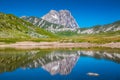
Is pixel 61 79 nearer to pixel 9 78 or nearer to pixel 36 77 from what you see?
pixel 36 77

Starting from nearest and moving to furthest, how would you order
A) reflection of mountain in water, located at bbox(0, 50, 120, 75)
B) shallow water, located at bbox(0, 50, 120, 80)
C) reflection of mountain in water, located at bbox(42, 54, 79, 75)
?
1. shallow water, located at bbox(0, 50, 120, 80)
2. reflection of mountain in water, located at bbox(42, 54, 79, 75)
3. reflection of mountain in water, located at bbox(0, 50, 120, 75)

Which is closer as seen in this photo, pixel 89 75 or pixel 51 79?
pixel 51 79

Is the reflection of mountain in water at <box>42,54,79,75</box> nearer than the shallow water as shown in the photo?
No

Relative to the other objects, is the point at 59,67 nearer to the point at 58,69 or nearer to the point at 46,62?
the point at 58,69

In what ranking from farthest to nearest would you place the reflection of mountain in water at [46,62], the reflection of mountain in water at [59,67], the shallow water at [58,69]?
the reflection of mountain in water at [46,62] → the reflection of mountain in water at [59,67] → the shallow water at [58,69]

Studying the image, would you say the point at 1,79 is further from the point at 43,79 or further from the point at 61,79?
the point at 61,79

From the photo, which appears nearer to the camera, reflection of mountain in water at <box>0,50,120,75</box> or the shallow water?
the shallow water

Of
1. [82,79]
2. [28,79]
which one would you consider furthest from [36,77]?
[82,79]

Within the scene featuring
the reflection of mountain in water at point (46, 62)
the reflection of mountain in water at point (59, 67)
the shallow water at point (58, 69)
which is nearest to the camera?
the shallow water at point (58, 69)

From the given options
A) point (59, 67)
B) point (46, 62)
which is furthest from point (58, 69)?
point (46, 62)

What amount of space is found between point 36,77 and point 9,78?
232 inches

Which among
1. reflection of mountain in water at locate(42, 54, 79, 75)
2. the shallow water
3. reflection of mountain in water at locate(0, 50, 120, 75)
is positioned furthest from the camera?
reflection of mountain in water at locate(0, 50, 120, 75)

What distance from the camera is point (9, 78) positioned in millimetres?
49250

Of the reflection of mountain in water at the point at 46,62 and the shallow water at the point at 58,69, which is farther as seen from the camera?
the reflection of mountain in water at the point at 46,62
